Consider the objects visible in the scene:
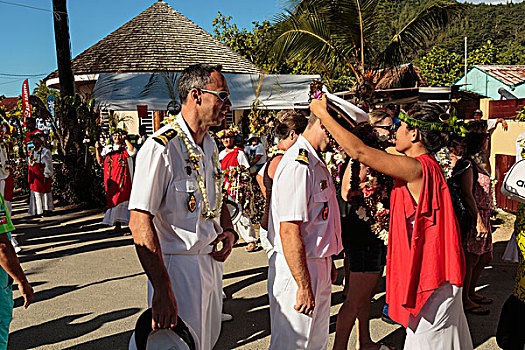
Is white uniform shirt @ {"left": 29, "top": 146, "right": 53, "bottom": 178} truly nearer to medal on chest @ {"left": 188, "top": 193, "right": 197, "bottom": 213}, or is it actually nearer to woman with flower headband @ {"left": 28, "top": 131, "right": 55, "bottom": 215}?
woman with flower headband @ {"left": 28, "top": 131, "right": 55, "bottom": 215}

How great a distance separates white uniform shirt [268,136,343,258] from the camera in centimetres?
293

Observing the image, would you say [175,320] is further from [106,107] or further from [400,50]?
[400,50]

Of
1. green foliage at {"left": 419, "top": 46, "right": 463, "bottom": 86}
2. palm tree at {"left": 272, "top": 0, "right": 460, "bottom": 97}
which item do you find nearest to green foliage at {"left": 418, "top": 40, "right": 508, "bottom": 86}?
green foliage at {"left": 419, "top": 46, "right": 463, "bottom": 86}

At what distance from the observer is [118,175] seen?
387 inches

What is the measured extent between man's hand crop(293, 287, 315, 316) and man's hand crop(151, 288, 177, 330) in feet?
2.76

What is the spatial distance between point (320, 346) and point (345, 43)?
10.8 meters

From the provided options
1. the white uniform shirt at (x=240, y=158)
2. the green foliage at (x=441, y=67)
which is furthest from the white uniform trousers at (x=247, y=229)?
the green foliage at (x=441, y=67)

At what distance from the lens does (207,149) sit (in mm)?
2973

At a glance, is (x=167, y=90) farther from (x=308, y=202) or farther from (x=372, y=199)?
(x=308, y=202)

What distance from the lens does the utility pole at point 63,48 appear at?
1401 cm

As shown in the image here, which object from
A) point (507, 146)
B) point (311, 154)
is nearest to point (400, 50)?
point (507, 146)

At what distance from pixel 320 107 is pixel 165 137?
97cm

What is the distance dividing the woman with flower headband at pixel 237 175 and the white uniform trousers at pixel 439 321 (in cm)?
528

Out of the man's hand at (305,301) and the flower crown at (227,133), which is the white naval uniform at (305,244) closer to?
the man's hand at (305,301)
